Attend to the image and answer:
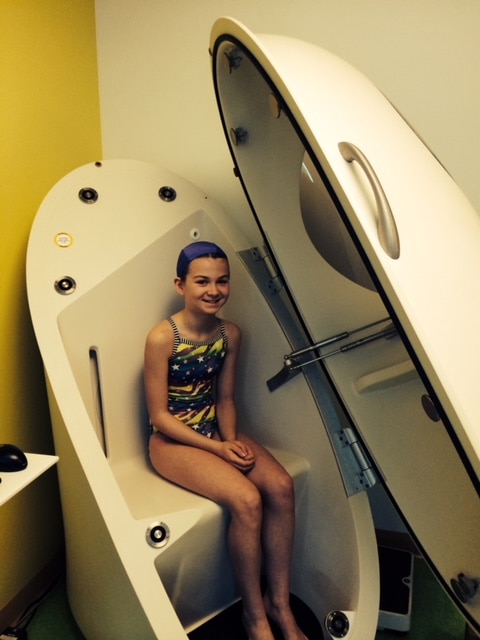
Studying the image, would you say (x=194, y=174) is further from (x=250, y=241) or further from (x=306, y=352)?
(x=306, y=352)

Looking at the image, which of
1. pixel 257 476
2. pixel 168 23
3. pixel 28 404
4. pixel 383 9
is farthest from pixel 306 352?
pixel 168 23

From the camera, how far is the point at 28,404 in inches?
52.6

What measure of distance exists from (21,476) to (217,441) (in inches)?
20.1

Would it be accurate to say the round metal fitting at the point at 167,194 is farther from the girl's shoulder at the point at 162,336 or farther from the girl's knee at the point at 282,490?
the girl's knee at the point at 282,490

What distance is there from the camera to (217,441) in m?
1.23

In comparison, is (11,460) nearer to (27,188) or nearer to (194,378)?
(194,378)

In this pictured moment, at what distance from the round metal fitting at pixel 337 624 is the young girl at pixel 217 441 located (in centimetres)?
9

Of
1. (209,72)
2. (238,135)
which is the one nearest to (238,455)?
(238,135)

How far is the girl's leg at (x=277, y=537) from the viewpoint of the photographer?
3.63ft

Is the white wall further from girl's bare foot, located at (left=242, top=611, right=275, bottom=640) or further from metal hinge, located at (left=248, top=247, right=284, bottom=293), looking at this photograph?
girl's bare foot, located at (left=242, top=611, right=275, bottom=640)

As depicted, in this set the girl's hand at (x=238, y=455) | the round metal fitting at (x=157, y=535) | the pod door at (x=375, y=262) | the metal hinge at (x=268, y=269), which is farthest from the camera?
the metal hinge at (x=268, y=269)

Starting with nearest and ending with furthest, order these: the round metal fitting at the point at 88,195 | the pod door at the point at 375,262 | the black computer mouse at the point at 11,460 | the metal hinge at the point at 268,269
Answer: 1. the pod door at the point at 375,262
2. the black computer mouse at the point at 11,460
3. the round metal fitting at the point at 88,195
4. the metal hinge at the point at 268,269

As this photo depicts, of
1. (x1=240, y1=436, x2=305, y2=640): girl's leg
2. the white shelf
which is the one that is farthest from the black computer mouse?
(x1=240, y1=436, x2=305, y2=640): girl's leg

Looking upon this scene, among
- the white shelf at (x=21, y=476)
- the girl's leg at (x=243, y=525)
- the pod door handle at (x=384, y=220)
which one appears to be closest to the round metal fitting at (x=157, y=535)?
the girl's leg at (x=243, y=525)
